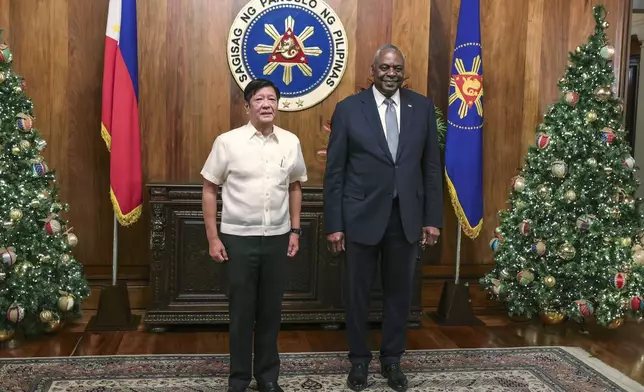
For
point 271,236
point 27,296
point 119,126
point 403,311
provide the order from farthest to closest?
point 119,126 → point 27,296 → point 403,311 → point 271,236

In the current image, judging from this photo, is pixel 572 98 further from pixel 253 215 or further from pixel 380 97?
pixel 253 215

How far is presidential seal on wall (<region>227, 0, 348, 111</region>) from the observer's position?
4.48 metres

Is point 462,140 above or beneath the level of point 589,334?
above

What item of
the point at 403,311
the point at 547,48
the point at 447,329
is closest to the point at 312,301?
the point at 447,329

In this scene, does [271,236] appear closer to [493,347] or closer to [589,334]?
[493,347]

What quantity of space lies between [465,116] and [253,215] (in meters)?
2.09

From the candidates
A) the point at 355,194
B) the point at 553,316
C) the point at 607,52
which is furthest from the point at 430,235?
the point at 607,52

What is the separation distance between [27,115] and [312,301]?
1970 millimetres

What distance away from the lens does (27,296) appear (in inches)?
146

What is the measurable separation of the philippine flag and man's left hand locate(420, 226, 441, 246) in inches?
75.3

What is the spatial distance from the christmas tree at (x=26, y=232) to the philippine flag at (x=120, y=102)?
352 mm

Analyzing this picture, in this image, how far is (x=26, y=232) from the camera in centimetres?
374

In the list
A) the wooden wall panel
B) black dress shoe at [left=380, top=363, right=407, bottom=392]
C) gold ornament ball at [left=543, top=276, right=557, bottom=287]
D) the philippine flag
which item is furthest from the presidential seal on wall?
black dress shoe at [left=380, top=363, right=407, bottom=392]

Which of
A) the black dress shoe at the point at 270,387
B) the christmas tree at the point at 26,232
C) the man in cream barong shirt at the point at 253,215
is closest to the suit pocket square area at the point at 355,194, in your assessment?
the man in cream barong shirt at the point at 253,215
